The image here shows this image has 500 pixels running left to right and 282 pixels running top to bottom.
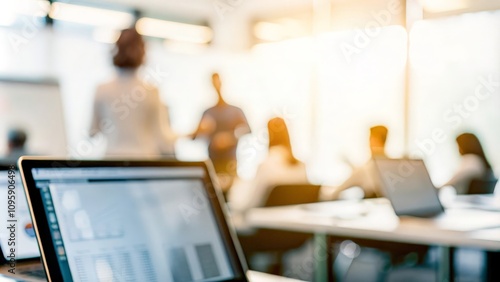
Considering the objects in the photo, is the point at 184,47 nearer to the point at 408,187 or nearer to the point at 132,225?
the point at 408,187

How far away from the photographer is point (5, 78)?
5.65 feet

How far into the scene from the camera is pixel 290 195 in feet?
11.0

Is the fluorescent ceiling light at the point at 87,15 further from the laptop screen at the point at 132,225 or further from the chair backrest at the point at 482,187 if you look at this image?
the laptop screen at the point at 132,225

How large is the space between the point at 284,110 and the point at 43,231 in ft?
21.6

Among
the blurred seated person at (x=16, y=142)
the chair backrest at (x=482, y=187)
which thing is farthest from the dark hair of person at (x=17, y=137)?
the chair backrest at (x=482, y=187)

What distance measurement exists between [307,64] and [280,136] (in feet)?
11.7

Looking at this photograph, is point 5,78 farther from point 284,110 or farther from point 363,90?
point 284,110

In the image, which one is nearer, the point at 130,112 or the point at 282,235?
the point at 130,112

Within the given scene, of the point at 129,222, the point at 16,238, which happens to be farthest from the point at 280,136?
the point at 129,222

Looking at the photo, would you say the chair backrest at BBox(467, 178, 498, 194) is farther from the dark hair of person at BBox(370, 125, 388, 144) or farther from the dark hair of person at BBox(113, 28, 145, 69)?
the dark hair of person at BBox(113, 28, 145, 69)

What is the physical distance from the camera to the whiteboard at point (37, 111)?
1.75 metres

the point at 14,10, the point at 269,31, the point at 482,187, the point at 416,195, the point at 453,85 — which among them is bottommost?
the point at 482,187

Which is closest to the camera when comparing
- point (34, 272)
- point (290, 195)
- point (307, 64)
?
point (34, 272)

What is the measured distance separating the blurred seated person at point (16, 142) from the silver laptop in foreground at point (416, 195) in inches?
48.8
